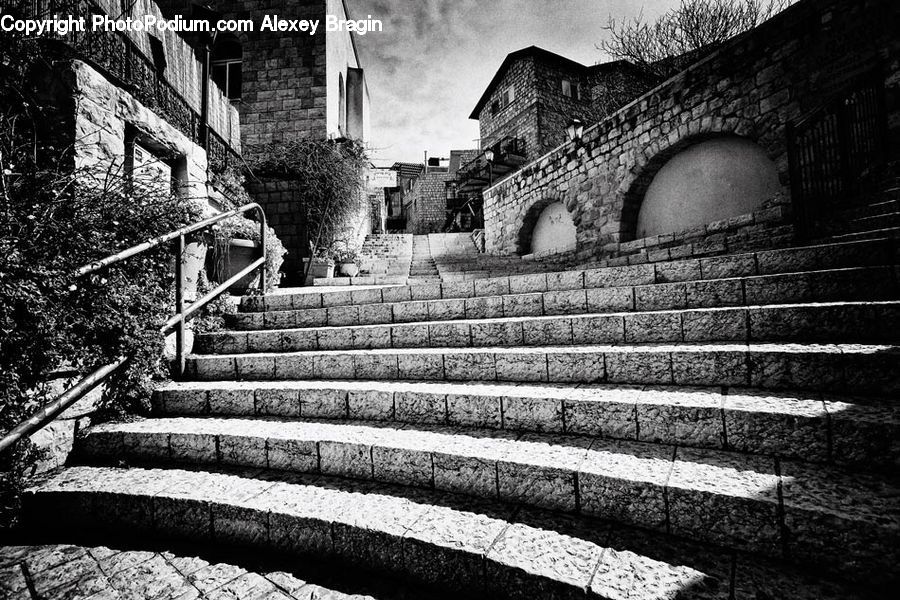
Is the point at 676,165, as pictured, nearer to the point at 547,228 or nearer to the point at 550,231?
the point at 550,231

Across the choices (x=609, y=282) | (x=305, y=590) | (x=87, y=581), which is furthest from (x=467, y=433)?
(x=609, y=282)

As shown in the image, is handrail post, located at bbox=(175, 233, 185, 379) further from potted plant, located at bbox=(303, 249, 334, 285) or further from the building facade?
the building facade

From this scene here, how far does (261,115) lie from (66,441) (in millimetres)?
10950

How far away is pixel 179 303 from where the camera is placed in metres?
2.84

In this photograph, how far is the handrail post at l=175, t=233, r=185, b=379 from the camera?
2801 mm

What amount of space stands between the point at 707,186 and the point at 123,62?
8754 mm

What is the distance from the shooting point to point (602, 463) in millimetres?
1511

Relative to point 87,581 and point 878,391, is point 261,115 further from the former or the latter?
point 878,391

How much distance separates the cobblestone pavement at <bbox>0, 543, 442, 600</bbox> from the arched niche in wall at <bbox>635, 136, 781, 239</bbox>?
7.32m

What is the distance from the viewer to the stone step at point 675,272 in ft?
7.59

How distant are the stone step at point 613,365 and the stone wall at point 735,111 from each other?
4.20m

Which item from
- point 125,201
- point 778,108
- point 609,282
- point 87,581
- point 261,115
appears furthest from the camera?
point 261,115

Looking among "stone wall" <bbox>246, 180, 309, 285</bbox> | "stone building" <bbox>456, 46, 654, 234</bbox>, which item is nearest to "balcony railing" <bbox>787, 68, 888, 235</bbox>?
"stone wall" <bbox>246, 180, 309, 285</bbox>

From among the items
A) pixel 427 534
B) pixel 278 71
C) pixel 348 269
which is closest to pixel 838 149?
pixel 427 534
